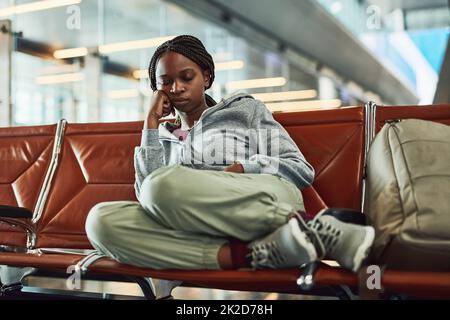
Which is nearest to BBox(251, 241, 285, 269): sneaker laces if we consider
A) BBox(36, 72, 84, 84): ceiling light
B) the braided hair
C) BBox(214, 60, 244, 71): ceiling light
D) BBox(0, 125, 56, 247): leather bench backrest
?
the braided hair

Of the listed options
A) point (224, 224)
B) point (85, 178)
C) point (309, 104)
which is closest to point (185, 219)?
point (224, 224)

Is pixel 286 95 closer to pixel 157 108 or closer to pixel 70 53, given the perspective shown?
pixel 70 53

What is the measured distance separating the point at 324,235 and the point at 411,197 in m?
0.26

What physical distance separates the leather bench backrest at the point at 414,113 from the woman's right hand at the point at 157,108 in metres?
0.84

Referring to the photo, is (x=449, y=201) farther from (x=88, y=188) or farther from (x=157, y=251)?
(x=88, y=188)

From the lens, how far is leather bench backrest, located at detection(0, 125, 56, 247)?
257 cm

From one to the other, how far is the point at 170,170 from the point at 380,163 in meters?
0.63

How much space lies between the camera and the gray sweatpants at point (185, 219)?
1.33 meters

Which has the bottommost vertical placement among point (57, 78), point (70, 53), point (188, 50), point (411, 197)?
point (411, 197)

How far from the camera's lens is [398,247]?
131cm

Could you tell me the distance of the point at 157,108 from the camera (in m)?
1.97

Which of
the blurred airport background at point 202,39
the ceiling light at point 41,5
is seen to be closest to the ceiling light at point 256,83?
the blurred airport background at point 202,39

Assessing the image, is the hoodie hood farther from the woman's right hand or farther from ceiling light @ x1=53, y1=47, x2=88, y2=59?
ceiling light @ x1=53, y1=47, x2=88, y2=59
